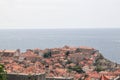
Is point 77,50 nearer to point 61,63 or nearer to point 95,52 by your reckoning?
point 95,52

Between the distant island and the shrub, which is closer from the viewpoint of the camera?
the shrub

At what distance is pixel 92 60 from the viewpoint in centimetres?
5909

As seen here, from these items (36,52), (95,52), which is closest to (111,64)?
(95,52)

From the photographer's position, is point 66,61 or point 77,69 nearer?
point 77,69

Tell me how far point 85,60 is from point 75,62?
3302 mm

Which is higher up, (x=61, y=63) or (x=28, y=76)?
(x=28, y=76)

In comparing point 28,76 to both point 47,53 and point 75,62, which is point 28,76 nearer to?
point 75,62

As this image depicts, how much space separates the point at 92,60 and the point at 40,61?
27.9 feet

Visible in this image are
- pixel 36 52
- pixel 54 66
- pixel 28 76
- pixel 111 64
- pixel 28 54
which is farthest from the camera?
pixel 36 52

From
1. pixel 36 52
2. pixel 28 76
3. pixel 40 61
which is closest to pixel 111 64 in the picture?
pixel 40 61

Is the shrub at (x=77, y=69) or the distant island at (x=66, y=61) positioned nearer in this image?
the shrub at (x=77, y=69)

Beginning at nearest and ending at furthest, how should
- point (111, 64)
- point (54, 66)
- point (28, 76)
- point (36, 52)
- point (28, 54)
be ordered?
point (28, 76), point (54, 66), point (111, 64), point (28, 54), point (36, 52)

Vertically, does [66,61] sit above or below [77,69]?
above

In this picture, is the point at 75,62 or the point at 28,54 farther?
the point at 28,54
